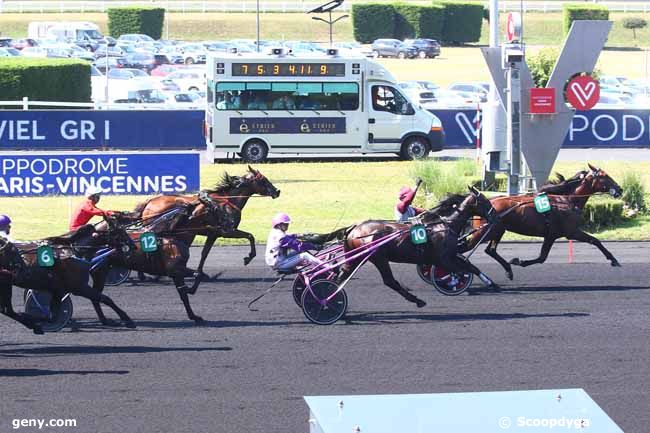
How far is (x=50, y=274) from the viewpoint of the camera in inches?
492

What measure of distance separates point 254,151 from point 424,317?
17.2 m

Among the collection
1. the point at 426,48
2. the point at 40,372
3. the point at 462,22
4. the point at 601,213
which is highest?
the point at 462,22

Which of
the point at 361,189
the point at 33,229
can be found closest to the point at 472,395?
the point at 33,229

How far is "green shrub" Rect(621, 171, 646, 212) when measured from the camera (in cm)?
2214

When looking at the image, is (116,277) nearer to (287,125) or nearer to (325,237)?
(325,237)

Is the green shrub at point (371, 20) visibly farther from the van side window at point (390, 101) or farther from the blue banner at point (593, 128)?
the van side window at point (390, 101)

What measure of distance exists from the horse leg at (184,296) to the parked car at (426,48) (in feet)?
197

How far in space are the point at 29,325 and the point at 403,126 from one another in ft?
65.5

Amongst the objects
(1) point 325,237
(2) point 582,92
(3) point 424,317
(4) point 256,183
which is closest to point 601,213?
(2) point 582,92

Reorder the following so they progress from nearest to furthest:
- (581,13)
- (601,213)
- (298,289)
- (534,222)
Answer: (298,289) → (534,222) → (601,213) → (581,13)

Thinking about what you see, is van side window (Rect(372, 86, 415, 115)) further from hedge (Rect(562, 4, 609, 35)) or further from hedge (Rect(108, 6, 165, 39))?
hedge (Rect(108, 6, 165, 39))

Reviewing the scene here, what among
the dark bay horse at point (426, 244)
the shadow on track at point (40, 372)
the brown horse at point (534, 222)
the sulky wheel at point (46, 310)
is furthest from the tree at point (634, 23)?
the shadow on track at point (40, 372)

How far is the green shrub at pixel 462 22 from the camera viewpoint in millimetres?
Answer: 78312

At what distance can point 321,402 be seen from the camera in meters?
4.56
